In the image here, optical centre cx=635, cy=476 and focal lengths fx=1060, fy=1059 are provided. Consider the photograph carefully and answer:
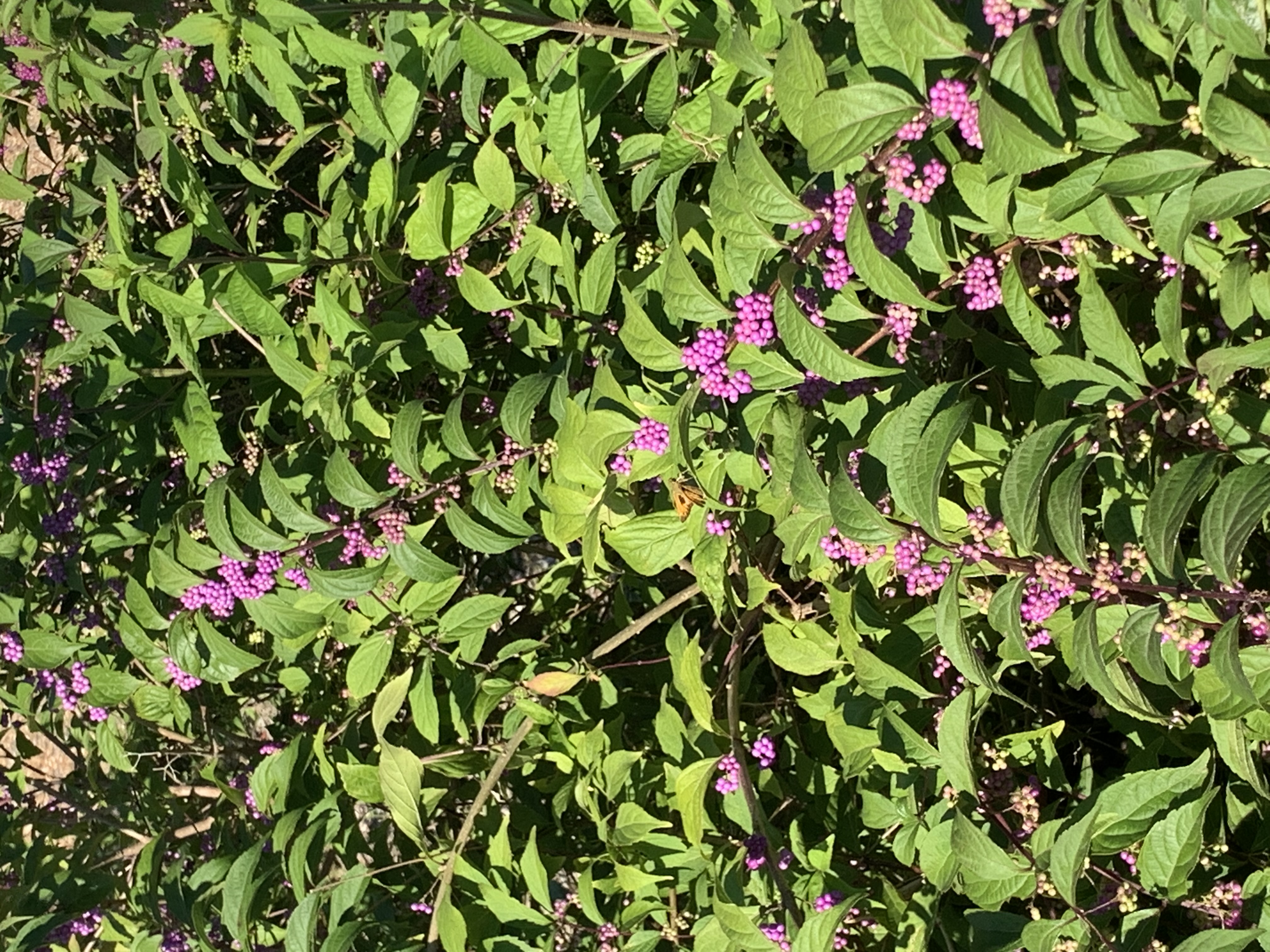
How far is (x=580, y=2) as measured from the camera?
2.60 m

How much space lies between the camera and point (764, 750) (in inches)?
118

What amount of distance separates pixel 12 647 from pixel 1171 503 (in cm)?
366

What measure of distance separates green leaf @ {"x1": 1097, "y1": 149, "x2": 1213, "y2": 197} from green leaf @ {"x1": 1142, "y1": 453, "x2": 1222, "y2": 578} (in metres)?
0.47

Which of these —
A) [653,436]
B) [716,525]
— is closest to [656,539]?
[716,525]

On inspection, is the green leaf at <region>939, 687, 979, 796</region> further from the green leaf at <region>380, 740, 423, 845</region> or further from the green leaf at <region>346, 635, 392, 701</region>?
the green leaf at <region>346, 635, 392, 701</region>

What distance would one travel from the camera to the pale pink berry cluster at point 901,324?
7.24 ft

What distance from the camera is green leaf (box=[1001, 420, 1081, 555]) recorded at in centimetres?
187

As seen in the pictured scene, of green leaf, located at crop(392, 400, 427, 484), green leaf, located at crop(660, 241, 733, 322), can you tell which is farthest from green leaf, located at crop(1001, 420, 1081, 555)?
green leaf, located at crop(392, 400, 427, 484)

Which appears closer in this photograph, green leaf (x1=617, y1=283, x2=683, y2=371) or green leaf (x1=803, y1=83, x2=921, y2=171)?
green leaf (x1=803, y1=83, x2=921, y2=171)

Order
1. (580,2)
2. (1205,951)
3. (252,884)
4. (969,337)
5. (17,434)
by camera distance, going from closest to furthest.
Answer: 1. (1205,951)
2. (969,337)
3. (580,2)
4. (252,884)
5. (17,434)

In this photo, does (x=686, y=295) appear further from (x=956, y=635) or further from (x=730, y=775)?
(x=730, y=775)

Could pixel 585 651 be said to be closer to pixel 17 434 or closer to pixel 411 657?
pixel 411 657

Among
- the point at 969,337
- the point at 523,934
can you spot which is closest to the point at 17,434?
the point at 523,934

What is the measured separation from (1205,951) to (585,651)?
6.91 ft
